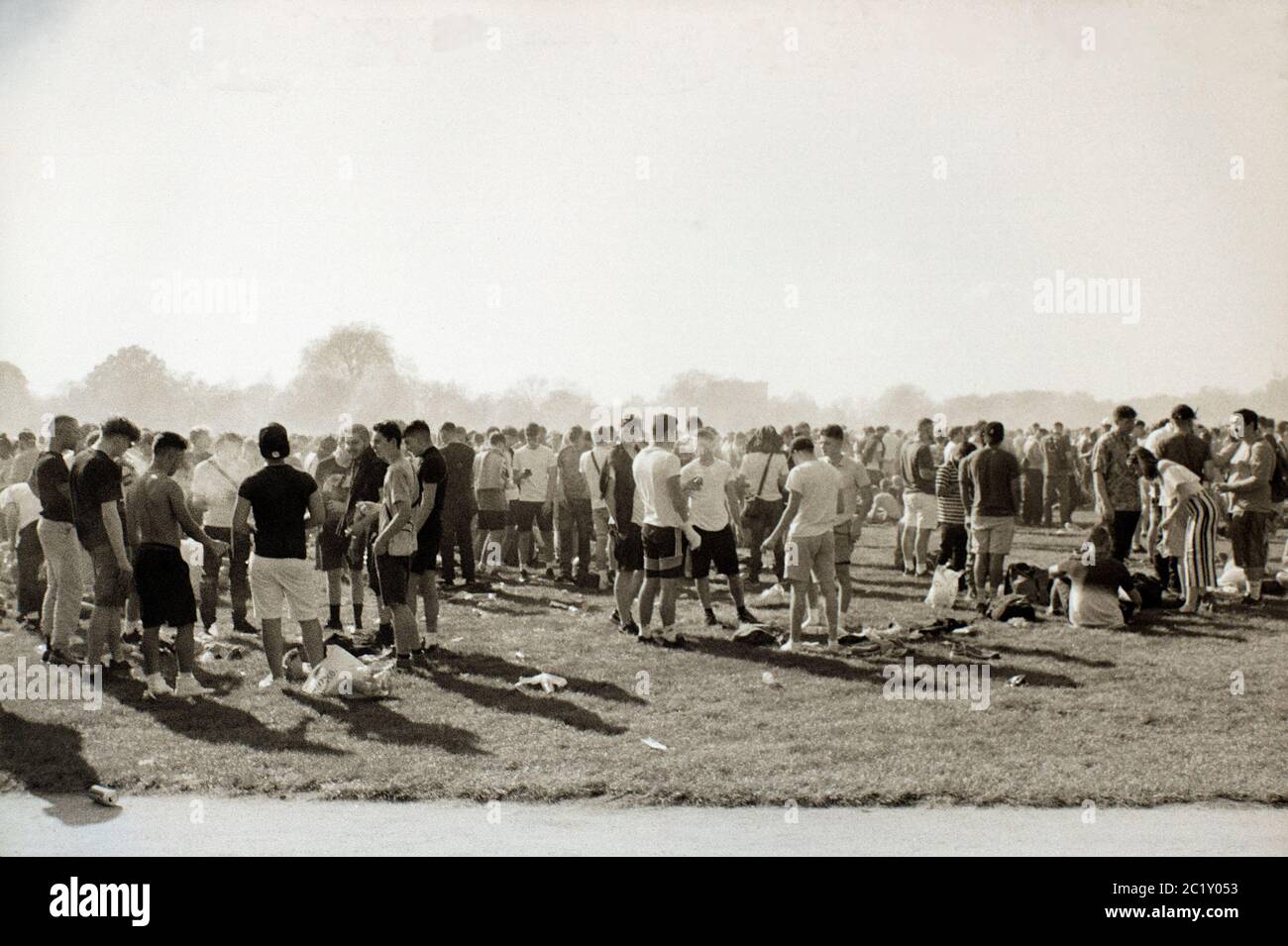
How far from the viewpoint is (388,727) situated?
7.11 meters

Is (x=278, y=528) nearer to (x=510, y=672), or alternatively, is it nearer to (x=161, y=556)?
(x=161, y=556)

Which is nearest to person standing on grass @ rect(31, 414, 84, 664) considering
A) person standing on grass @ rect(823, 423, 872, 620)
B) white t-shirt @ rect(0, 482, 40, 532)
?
white t-shirt @ rect(0, 482, 40, 532)

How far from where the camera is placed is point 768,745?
6.59 meters

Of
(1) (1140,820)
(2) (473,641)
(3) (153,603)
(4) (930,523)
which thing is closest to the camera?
(1) (1140,820)

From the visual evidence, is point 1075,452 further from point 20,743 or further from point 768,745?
point 20,743

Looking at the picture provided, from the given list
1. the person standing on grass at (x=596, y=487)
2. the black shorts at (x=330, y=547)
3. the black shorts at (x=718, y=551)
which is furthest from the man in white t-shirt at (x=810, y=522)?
the black shorts at (x=330, y=547)

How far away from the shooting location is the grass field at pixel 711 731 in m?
5.87

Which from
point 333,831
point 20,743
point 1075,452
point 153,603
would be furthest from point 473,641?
point 1075,452

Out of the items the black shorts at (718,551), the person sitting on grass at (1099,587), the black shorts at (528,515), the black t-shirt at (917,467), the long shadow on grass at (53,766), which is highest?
the black t-shirt at (917,467)

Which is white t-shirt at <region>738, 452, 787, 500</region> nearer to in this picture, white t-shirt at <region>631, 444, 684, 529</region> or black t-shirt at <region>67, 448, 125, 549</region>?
white t-shirt at <region>631, 444, 684, 529</region>

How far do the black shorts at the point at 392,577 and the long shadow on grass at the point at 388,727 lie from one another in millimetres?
1100

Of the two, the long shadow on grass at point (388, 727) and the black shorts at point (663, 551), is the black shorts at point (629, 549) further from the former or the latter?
the long shadow on grass at point (388, 727)

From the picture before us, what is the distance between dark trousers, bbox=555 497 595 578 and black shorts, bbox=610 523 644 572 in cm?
354

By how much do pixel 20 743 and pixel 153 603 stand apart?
1379 millimetres
